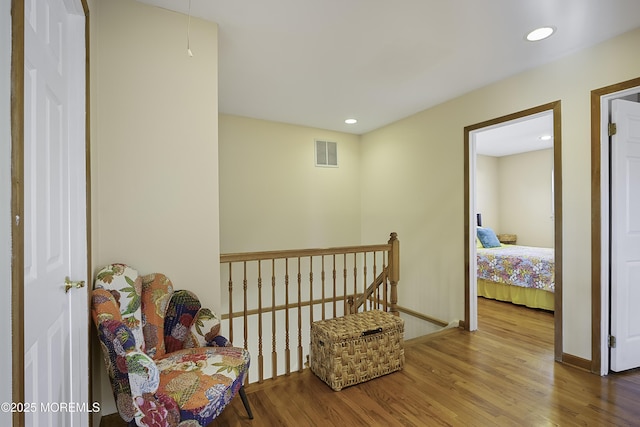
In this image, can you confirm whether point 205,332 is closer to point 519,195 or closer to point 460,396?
point 460,396

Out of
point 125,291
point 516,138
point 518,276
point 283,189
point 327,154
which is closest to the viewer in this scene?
point 125,291

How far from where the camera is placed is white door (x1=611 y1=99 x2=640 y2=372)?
2.37 m

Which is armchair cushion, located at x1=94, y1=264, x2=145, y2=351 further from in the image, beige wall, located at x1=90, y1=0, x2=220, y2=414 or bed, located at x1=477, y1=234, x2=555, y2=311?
bed, located at x1=477, y1=234, x2=555, y2=311

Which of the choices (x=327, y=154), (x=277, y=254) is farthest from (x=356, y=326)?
(x=327, y=154)

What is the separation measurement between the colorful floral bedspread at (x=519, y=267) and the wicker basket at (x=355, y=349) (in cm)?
260

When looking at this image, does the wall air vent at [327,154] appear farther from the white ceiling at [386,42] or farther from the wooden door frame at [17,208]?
the wooden door frame at [17,208]

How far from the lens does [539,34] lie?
2234 millimetres

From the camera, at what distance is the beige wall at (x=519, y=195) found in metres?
6.04

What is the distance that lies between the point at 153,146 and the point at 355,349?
191 cm

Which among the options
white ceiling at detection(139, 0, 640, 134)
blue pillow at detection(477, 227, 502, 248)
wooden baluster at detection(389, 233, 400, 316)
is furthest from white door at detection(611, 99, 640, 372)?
blue pillow at detection(477, 227, 502, 248)

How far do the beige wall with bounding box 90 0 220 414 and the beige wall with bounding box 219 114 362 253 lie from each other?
197 cm

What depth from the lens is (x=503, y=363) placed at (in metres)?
2.63

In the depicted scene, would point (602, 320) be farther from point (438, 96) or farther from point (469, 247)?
point (438, 96)

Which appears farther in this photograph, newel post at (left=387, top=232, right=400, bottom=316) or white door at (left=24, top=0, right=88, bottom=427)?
newel post at (left=387, top=232, right=400, bottom=316)
